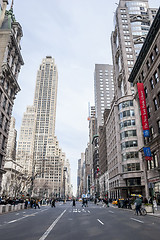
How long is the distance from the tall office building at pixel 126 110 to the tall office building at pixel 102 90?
218ft

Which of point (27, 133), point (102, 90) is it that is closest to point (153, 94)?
point (102, 90)

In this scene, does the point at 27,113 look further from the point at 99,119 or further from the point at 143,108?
the point at 143,108

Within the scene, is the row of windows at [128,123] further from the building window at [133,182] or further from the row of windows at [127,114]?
the building window at [133,182]

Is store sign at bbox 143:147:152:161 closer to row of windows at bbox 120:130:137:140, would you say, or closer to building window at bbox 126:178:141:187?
building window at bbox 126:178:141:187

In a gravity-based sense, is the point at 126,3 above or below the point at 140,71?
above

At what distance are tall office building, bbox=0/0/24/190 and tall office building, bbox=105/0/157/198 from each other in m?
28.7

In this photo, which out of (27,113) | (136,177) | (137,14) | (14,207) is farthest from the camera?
(27,113)

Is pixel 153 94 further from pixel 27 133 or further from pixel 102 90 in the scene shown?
pixel 27 133

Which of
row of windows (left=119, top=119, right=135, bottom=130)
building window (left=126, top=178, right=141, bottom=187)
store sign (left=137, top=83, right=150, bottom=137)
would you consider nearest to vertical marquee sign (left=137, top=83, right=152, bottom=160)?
store sign (left=137, top=83, right=150, bottom=137)

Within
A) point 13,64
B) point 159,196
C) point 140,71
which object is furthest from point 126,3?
point 159,196

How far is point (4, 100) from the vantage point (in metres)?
37.5

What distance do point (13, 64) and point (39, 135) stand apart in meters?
154

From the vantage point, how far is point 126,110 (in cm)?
5741

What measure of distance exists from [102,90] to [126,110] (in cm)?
9485
